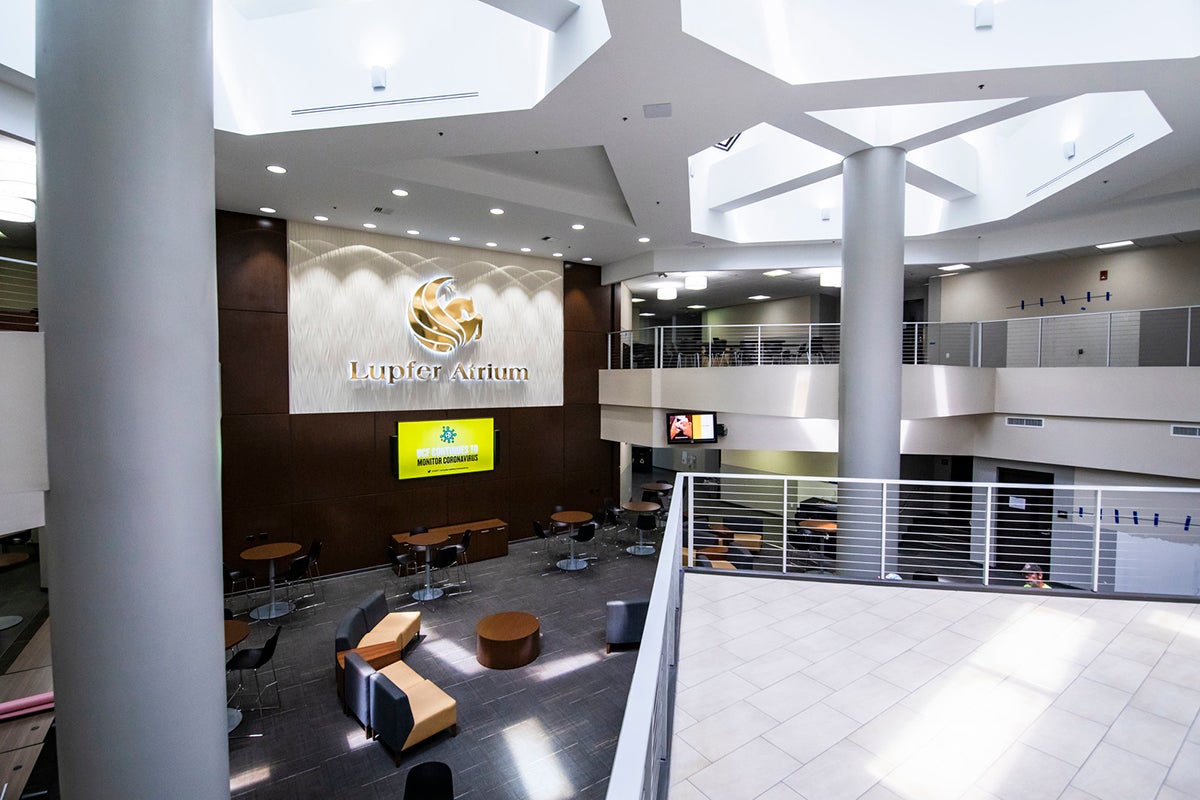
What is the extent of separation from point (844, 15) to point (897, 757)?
526 cm

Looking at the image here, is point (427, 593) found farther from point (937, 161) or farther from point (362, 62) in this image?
point (937, 161)

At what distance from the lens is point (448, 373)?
10039 millimetres

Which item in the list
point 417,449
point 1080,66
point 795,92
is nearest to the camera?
point 1080,66

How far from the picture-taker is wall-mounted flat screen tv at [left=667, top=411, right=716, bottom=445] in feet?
32.9

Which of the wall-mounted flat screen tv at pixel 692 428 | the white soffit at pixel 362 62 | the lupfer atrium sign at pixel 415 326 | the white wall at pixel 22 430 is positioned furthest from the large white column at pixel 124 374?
the wall-mounted flat screen tv at pixel 692 428

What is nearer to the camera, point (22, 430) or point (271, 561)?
point (22, 430)

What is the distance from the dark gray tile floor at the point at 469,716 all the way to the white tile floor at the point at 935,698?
75.2 inches

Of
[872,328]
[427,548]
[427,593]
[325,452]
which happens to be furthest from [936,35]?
[325,452]

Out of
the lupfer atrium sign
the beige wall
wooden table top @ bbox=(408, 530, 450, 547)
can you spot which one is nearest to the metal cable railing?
the beige wall

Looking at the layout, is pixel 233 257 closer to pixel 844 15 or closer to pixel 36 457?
pixel 36 457

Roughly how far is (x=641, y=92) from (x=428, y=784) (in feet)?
17.8

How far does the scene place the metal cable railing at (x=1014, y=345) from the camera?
8.68 m

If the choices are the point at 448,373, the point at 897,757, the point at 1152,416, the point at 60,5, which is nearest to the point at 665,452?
the point at 448,373

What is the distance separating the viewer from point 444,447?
10125 mm
